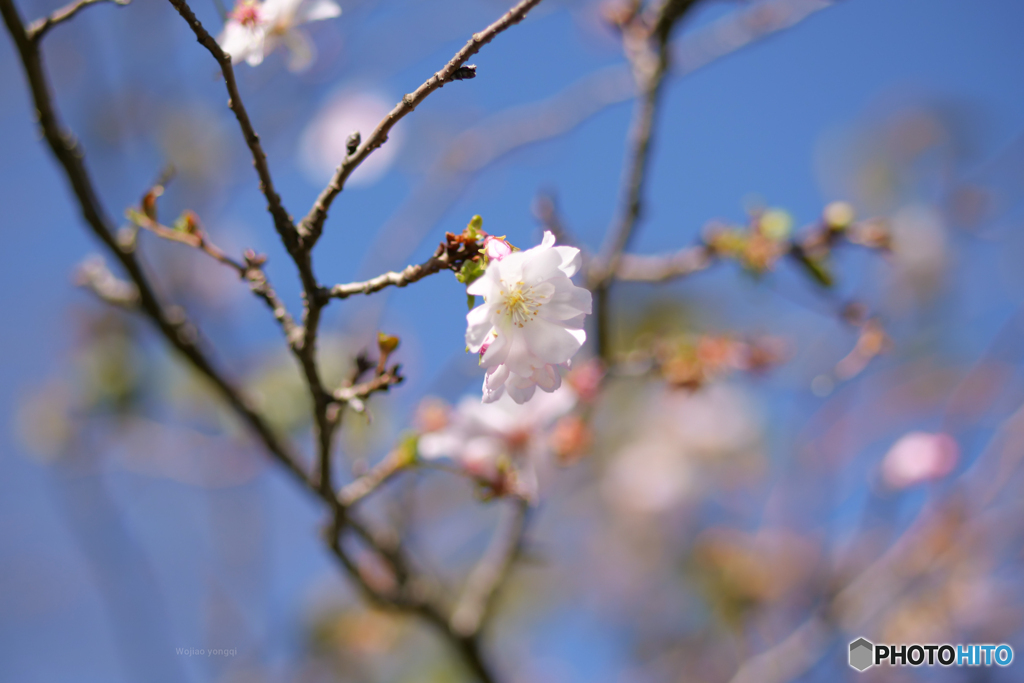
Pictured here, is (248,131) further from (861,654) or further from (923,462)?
(861,654)

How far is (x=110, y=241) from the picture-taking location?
55.6 inches

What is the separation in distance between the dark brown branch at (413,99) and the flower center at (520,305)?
285 mm

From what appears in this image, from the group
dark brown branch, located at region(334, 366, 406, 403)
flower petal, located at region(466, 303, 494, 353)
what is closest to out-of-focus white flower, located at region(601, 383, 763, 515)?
dark brown branch, located at region(334, 366, 406, 403)

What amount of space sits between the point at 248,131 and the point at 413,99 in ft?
0.81

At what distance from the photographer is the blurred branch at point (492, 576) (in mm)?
1895

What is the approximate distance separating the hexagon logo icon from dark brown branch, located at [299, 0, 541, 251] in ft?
9.35

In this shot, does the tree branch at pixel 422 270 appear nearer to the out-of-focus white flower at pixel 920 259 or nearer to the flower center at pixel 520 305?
the flower center at pixel 520 305

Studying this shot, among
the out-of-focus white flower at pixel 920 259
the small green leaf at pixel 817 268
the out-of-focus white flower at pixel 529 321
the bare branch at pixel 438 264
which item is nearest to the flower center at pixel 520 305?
the out-of-focus white flower at pixel 529 321

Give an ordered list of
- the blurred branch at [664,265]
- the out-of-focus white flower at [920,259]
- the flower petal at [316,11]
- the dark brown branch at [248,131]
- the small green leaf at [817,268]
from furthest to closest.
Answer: the out-of-focus white flower at [920,259] → the blurred branch at [664,265] → the small green leaf at [817,268] → the flower petal at [316,11] → the dark brown branch at [248,131]

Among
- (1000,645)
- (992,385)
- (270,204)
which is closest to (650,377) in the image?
(270,204)

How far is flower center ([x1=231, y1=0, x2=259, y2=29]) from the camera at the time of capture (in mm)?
1227

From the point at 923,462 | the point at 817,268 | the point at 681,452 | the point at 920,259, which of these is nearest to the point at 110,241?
the point at 817,268

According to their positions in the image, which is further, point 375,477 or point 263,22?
point 375,477

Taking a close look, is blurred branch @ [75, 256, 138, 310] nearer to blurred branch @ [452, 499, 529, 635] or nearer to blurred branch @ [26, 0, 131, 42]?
blurred branch @ [26, 0, 131, 42]
